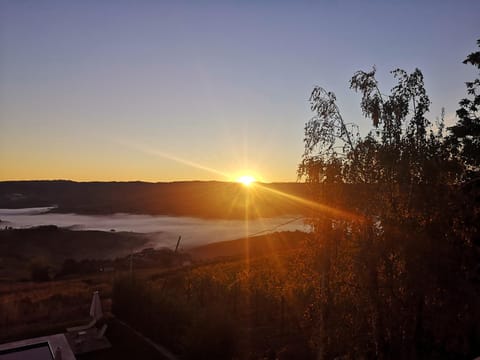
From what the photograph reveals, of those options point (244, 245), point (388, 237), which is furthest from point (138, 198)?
point (388, 237)

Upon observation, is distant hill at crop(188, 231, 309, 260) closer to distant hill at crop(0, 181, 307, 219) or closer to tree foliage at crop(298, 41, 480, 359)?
→ distant hill at crop(0, 181, 307, 219)

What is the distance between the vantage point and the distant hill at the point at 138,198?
341 feet

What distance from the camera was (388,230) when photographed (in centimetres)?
714

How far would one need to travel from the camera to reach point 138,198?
118 metres

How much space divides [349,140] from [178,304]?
27.9 feet

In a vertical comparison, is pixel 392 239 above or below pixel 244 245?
above

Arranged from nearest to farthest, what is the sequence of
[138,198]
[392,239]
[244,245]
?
[392,239] < [244,245] < [138,198]

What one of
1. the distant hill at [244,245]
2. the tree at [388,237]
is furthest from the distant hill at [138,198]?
the tree at [388,237]

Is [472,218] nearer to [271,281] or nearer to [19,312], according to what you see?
[271,281]

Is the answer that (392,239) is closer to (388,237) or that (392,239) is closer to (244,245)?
(388,237)

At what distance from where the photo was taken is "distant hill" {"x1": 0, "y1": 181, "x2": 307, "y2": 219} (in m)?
Result: 104

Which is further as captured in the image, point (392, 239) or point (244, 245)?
point (244, 245)

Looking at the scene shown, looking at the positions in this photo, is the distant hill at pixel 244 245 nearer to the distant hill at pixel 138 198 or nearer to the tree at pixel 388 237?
the distant hill at pixel 138 198

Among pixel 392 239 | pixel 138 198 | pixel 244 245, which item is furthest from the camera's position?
pixel 138 198
